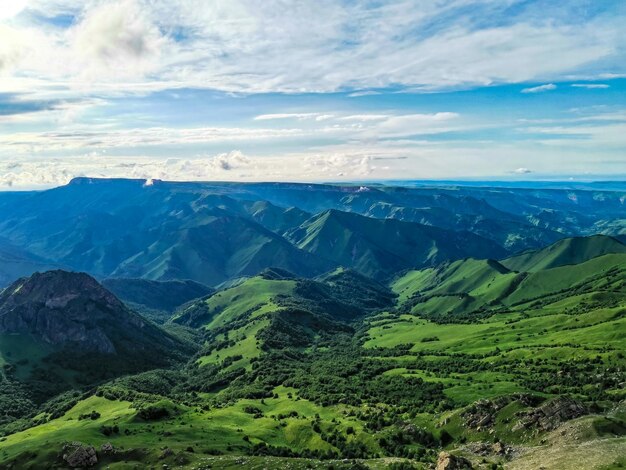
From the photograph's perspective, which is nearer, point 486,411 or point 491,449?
point 491,449

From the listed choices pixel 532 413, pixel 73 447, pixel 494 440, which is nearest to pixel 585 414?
pixel 532 413

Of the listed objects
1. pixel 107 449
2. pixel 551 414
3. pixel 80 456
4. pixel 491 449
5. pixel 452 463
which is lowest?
pixel 107 449

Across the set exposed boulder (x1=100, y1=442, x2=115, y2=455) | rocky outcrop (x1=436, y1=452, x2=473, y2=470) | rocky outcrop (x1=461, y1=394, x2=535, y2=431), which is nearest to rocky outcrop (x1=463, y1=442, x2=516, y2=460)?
rocky outcrop (x1=461, y1=394, x2=535, y2=431)

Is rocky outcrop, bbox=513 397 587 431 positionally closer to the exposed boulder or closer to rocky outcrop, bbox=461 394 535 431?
→ rocky outcrop, bbox=461 394 535 431

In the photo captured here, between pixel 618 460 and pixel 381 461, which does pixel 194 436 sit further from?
pixel 618 460

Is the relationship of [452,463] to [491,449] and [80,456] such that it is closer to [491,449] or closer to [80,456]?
[491,449]

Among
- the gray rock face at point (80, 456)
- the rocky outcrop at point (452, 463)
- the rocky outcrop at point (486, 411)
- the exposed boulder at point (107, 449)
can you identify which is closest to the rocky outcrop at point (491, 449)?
the rocky outcrop at point (486, 411)

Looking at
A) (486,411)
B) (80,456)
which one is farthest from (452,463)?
(80,456)
